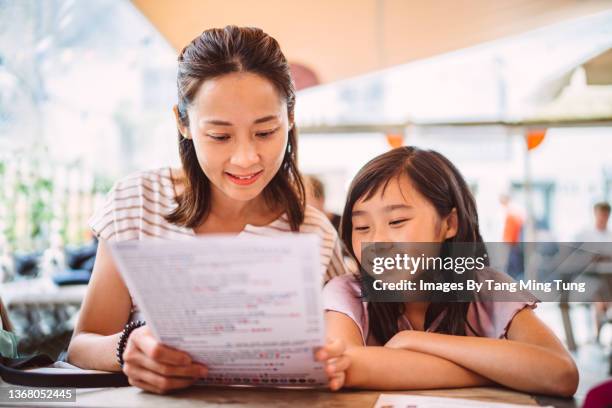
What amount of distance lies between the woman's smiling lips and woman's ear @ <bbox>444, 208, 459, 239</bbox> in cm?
40

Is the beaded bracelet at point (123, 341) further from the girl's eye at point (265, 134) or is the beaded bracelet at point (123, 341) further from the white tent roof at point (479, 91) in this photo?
the white tent roof at point (479, 91)

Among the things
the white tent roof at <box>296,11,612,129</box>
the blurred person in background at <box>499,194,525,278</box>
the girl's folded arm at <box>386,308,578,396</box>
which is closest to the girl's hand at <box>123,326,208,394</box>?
the girl's folded arm at <box>386,308,578,396</box>

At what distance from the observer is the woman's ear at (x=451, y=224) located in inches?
43.9

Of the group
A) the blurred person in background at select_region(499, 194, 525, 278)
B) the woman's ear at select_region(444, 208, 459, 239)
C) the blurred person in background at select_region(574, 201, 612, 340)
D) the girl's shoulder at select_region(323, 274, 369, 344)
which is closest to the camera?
the girl's shoulder at select_region(323, 274, 369, 344)

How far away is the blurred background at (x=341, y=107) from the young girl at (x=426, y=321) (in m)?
A: 0.18

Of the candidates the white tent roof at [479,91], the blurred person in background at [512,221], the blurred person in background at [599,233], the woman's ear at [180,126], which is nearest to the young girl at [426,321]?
the woman's ear at [180,126]

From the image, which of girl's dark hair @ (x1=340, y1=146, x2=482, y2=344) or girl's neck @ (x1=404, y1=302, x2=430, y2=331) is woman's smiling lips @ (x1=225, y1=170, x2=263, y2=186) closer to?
girl's dark hair @ (x1=340, y1=146, x2=482, y2=344)

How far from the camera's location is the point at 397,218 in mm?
1035

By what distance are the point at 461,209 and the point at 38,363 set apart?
2.74ft

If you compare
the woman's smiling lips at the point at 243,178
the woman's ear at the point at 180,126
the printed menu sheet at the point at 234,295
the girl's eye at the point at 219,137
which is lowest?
the printed menu sheet at the point at 234,295

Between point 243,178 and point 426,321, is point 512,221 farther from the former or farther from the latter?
point 243,178

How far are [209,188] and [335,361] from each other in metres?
0.62

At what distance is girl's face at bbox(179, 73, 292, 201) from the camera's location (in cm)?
96

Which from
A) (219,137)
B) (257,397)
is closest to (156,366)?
(257,397)
